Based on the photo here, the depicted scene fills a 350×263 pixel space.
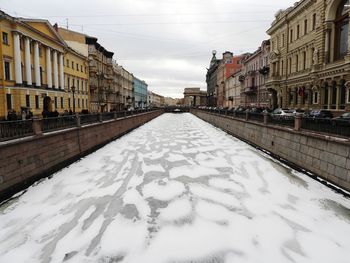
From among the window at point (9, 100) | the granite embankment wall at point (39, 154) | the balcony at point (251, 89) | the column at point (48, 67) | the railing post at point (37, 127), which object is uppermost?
the column at point (48, 67)

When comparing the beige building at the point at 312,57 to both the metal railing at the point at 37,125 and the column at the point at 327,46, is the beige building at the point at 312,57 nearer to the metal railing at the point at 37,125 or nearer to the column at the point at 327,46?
the column at the point at 327,46

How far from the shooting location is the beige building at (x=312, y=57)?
24.1m

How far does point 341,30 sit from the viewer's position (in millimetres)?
24922

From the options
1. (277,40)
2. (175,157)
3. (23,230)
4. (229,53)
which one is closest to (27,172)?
(23,230)

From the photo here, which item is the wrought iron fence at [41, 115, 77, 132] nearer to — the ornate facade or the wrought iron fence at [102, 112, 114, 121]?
the wrought iron fence at [102, 112, 114, 121]

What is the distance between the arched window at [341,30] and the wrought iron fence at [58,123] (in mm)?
23192

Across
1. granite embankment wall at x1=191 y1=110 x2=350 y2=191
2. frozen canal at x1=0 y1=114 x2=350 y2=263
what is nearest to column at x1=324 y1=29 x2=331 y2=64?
granite embankment wall at x1=191 y1=110 x2=350 y2=191

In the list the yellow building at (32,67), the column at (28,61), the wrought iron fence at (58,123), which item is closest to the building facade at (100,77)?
the yellow building at (32,67)

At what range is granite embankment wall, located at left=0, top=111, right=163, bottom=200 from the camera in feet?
29.1

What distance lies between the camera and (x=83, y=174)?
472 inches

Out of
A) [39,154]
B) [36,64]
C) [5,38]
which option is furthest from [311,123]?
[36,64]

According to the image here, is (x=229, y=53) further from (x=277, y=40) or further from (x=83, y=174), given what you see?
(x=83, y=174)

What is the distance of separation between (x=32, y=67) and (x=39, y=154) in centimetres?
2354

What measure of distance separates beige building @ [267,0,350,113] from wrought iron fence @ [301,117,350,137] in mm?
12866
